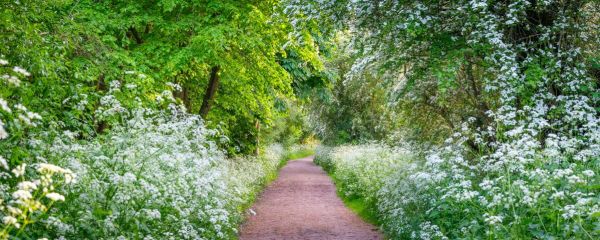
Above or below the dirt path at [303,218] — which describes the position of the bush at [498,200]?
above

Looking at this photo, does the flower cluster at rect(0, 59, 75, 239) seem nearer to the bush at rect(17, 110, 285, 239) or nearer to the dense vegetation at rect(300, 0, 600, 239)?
the bush at rect(17, 110, 285, 239)

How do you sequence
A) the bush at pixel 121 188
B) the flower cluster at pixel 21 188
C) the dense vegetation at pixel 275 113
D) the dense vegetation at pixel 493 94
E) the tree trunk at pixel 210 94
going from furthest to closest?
1. the tree trunk at pixel 210 94
2. the dense vegetation at pixel 493 94
3. the dense vegetation at pixel 275 113
4. the bush at pixel 121 188
5. the flower cluster at pixel 21 188

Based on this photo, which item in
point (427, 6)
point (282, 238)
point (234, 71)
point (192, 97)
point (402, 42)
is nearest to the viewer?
point (427, 6)

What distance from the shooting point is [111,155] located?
21.1 ft

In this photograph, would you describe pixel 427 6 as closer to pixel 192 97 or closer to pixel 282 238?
pixel 282 238

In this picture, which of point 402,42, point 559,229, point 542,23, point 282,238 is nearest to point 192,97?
point 282,238

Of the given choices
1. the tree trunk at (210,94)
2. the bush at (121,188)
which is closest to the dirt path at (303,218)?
the tree trunk at (210,94)

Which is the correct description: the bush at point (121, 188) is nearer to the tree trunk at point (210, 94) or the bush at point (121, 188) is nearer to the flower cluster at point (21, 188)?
the flower cluster at point (21, 188)

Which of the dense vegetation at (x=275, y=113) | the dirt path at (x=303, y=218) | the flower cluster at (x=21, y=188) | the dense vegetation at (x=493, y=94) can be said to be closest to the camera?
the flower cluster at (x=21, y=188)

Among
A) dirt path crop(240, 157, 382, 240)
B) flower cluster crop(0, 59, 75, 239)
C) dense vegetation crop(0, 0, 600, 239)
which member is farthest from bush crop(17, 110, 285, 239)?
dirt path crop(240, 157, 382, 240)

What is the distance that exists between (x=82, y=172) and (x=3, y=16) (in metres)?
1.97

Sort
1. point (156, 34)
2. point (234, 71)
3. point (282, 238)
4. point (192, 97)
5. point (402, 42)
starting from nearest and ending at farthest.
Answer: point (402, 42), point (282, 238), point (156, 34), point (234, 71), point (192, 97)

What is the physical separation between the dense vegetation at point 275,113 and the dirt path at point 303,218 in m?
0.76

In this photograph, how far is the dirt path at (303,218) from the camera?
12477mm
